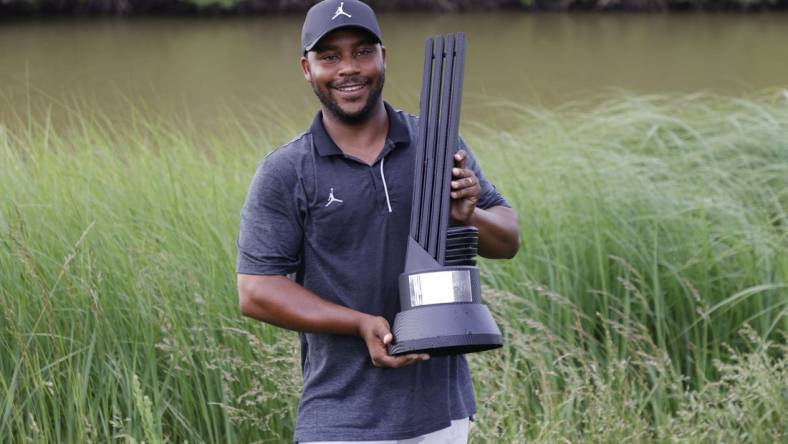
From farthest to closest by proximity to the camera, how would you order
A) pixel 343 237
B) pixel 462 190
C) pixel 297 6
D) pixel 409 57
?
pixel 297 6 → pixel 409 57 → pixel 343 237 → pixel 462 190

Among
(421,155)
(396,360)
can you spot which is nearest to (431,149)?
(421,155)

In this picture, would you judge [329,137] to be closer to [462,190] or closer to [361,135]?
[361,135]

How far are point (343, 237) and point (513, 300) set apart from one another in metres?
1.77

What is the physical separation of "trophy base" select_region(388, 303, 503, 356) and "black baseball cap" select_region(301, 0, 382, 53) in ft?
1.77

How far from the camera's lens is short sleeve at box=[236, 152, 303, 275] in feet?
6.75

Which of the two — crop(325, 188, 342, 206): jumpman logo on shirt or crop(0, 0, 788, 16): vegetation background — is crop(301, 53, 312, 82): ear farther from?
crop(0, 0, 788, 16): vegetation background

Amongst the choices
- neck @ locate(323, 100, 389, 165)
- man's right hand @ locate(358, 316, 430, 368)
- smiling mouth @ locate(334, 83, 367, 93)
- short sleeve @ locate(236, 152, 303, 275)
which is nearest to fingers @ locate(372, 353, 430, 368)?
man's right hand @ locate(358, 316, 430, 368)

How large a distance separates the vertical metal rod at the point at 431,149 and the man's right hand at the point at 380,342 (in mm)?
162

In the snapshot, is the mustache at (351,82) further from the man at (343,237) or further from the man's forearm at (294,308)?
the man's forearm at (294,308)

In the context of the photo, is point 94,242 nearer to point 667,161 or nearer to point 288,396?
point 288,396

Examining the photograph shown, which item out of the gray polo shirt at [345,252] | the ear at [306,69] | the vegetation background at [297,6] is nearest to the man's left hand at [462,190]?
the gray polo shirt at [345,252]

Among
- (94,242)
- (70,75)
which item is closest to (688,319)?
(94,242)

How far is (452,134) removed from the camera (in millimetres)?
1975

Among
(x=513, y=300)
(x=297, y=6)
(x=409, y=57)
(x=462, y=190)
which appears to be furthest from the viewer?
(x=297, y=6)
